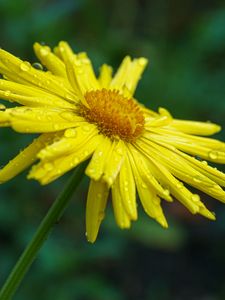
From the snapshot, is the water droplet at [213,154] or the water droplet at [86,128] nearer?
the water droplet at [86,128]

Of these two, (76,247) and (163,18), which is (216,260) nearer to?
(76,247)

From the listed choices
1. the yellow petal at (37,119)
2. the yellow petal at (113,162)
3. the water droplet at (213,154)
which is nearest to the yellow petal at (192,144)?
the water droplet at (213,154)

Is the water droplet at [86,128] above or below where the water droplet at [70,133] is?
above

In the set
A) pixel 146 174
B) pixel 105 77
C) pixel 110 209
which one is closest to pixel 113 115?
pixel 146 174

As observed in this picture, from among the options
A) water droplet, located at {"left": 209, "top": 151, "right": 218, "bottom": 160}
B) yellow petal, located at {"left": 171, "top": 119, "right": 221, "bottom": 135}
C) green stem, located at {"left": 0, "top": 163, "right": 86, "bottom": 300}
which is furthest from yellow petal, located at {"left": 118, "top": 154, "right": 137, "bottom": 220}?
yellow petal, located at {"left": 171, "top": 119, "right": 221, "bottom": 135}

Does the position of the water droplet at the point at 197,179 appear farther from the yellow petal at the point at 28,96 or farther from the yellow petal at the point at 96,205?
the yellow petal at the point at 28,96

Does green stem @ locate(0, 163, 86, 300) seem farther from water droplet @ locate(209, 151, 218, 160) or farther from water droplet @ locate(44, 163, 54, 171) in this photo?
water droplet @ locate(209, 151, 218, 160)

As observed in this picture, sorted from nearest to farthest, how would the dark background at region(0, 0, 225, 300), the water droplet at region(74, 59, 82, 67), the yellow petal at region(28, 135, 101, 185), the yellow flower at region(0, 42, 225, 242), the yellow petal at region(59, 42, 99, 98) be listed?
the yellow petal at region(28, 135, 101, 185)
the yellow flower at region(0, 42, 225, 242)
the yellow petal at region(59, 42, 99, 98)
the water droplet at region(74, 59, 82, 67)
the dark background at region(0, 0, 225, 300)
